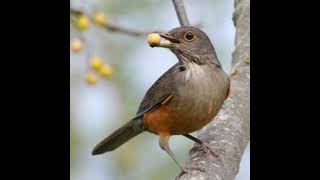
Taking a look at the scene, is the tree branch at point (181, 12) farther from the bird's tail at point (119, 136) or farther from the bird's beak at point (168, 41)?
the bird's tail at point (119, 136)

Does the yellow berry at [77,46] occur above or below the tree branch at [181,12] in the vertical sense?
below

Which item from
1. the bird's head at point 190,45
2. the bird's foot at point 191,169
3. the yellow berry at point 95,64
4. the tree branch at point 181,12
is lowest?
the bird's foot at point 191,169

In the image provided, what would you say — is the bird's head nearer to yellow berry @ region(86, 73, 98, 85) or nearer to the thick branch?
the thick branch

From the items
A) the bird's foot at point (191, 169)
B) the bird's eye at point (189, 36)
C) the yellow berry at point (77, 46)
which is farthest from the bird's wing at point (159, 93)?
the bird's foot at point (191, 169)

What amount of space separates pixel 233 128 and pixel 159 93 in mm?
751

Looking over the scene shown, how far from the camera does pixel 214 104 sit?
18.1 ft

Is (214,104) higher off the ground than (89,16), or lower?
lower

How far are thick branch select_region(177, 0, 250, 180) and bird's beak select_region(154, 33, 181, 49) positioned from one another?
769 mm

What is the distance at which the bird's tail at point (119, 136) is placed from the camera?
6.30 meters

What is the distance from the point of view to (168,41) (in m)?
5.60
